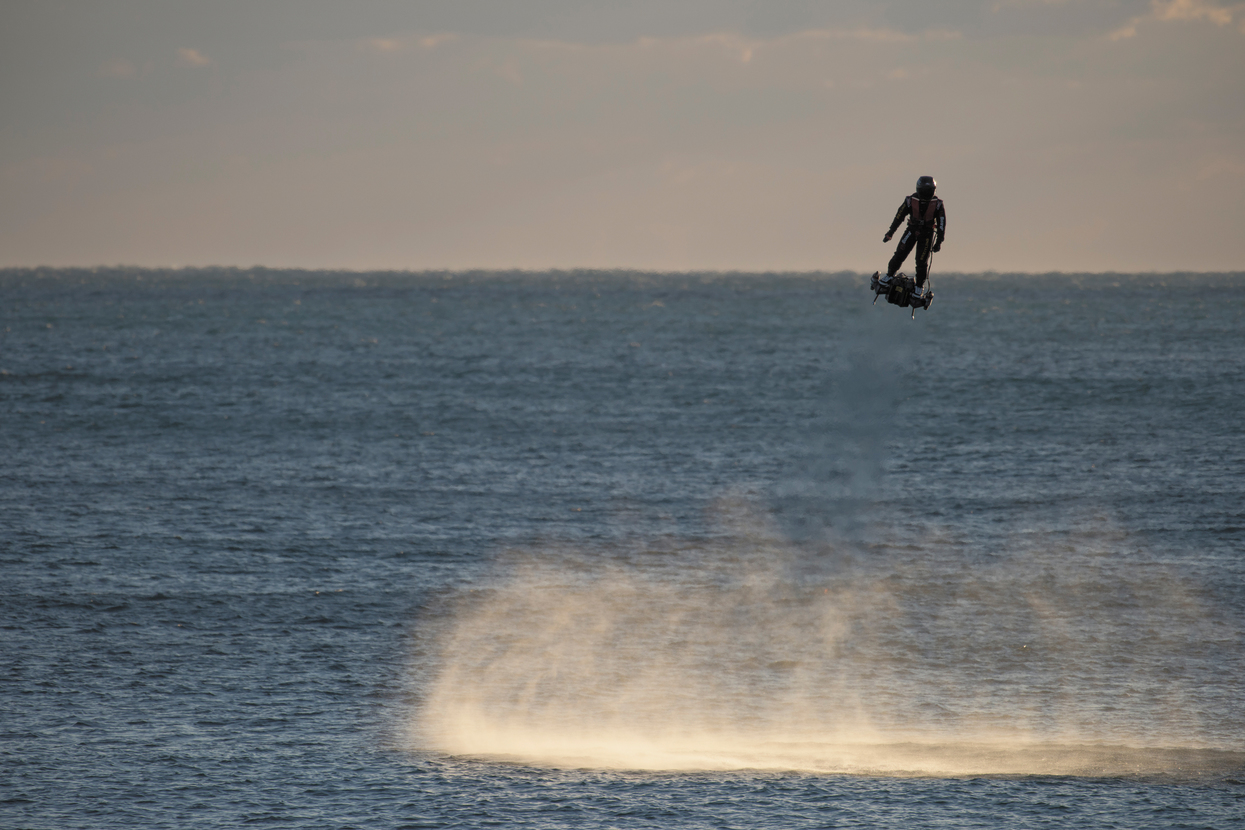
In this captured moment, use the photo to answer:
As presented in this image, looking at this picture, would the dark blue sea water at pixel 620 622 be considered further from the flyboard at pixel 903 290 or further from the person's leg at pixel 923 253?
the person's leg at pixel 923 253

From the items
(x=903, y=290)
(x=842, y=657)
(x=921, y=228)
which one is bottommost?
(x=842, y=657)

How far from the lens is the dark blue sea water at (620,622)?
4088cm

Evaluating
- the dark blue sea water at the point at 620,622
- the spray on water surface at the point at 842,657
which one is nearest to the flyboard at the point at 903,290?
the dark blue sea water at the point at 620,622

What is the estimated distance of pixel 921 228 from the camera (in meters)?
25.5

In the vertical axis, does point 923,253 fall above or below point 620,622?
above

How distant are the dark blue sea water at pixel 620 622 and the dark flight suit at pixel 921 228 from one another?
20.1 metres

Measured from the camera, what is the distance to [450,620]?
193 feet

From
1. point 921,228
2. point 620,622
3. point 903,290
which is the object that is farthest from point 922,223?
point 620,622

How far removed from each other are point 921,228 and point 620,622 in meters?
36.8

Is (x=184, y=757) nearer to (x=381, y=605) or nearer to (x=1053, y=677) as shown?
(x=381, y=605)

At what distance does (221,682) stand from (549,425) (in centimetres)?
7090

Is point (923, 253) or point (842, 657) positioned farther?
point (842, 657)

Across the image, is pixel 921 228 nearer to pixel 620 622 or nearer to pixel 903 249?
pixel 903 249

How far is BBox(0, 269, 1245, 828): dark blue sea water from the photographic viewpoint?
40875 mm
